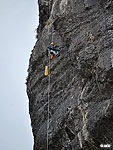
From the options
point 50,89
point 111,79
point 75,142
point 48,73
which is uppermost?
point 48,73

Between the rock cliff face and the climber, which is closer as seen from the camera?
the rock cliff face

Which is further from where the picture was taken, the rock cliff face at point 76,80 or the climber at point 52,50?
the climber at point 52,50

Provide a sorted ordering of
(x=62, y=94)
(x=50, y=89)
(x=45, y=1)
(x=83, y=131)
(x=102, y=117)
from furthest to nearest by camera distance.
A: 1. (x=45, y=1)
2. (x=50, y=89)
3. (x=62, y=94)
4. (x=83, y=131)
5. (x=102, y=117)

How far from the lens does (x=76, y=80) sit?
44.6ft

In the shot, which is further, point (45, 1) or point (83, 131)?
point (45, 1)

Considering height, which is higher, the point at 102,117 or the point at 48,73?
the point at 48,73

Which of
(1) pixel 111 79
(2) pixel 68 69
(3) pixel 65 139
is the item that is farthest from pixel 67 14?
(3) pixel 65 139

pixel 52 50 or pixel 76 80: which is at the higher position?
pixel 52 50

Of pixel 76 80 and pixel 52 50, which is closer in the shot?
pixel 76 80

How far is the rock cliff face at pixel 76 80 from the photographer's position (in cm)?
1124

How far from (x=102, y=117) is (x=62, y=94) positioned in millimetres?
3952

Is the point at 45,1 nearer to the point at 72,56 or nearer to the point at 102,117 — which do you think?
the point at 72,56

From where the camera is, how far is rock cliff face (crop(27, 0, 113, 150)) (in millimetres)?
11242

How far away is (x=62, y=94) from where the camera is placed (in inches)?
564
